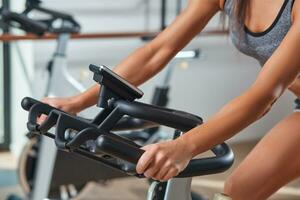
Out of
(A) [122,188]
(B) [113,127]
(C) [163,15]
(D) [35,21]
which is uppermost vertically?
(B) [113,127]

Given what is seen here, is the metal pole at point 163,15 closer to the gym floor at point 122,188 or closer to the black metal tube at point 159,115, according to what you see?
the gym floor at point 122,188

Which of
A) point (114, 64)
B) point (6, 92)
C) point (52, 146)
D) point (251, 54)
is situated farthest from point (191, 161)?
point (6, 92)

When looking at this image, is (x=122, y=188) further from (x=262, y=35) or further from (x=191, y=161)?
(x=191, y=161)

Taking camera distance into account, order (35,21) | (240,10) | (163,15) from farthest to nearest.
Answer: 1. (163,15)
2. (35,21)
3. (240,10)

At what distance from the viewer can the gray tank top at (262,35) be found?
4.13ft

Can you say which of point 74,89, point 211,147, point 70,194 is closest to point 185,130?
point 211,147

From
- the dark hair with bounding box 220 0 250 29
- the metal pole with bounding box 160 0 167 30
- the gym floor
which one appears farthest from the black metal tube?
the metal pole with bounding box 160 0 167 30

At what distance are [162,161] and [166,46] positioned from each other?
60 centimetres

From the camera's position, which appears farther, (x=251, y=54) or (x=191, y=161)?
(x=251, y=54)

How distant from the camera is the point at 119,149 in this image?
2.67 feet

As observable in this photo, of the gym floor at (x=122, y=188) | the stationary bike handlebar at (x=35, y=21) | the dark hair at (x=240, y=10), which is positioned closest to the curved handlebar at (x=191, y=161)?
the dark hair at (x=240, y=10)

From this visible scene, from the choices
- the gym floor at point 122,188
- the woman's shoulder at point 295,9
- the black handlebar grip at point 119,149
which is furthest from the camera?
the gym floor at point 122,188

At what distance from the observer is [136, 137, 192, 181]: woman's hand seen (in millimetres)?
833

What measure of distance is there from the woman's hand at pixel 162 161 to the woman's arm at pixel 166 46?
0.50 metres
